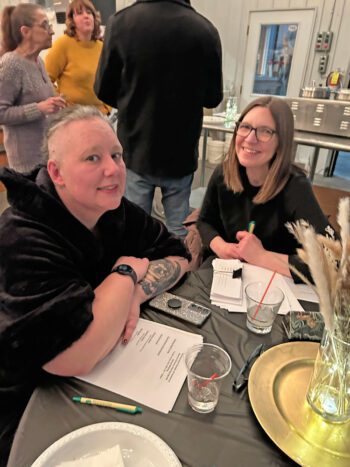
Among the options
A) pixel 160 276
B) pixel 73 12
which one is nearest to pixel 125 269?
pixel 160 276

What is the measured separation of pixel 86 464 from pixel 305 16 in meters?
5.15

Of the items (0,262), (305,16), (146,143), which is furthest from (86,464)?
(305,16)

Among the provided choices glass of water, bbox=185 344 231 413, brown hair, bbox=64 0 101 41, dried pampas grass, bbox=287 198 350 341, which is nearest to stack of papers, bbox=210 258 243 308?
glass of water, bbox=185 344 231 413

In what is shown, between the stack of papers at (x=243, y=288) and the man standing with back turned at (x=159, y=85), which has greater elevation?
the man standing with back turned at (x=159, y=85)

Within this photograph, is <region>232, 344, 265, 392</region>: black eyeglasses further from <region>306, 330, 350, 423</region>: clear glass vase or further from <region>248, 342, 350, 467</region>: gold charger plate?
<region>306, 330, 350, 423</region>: clear glass vase

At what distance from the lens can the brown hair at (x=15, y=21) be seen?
2.02m

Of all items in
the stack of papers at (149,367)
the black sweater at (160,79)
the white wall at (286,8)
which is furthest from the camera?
the white wall at (286,8)

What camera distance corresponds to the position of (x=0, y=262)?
33.3 inches

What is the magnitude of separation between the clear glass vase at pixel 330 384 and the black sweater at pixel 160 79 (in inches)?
61.4

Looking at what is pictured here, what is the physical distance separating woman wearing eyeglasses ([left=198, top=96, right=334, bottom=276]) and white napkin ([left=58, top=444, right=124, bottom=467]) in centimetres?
84

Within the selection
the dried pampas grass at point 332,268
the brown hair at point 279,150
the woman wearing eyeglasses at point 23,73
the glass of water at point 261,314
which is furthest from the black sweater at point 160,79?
the dried pampas grass at point 332,268

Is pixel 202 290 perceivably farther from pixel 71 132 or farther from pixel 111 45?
pixel 111 45

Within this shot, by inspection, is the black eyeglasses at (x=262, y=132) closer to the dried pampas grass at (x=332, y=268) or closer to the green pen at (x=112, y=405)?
the dried pampas grass at (x=332, y=268)

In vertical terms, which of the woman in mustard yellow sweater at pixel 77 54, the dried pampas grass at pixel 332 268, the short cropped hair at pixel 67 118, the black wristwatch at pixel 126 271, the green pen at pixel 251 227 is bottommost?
the green pen at pixel 251 227
